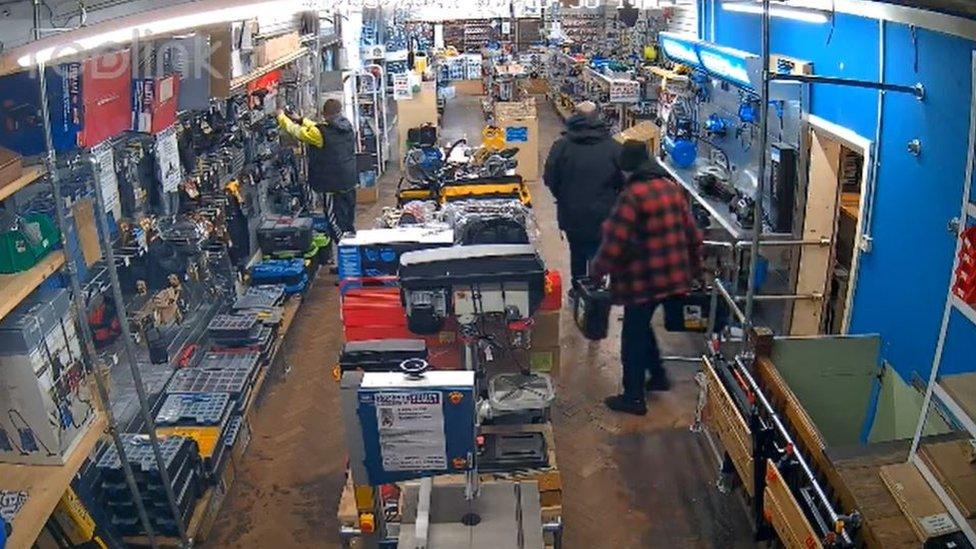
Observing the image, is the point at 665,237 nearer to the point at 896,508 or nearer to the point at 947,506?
the point at 896,508

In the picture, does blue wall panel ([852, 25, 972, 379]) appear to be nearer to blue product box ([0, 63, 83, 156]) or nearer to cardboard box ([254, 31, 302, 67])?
blue product box ([0, 63, 83, 156])

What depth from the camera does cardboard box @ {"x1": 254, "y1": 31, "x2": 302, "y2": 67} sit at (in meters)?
6.88

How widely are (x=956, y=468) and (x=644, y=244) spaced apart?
245cm

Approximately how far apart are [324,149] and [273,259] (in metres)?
1.15

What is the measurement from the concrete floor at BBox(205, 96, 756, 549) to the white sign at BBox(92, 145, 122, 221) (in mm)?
1693

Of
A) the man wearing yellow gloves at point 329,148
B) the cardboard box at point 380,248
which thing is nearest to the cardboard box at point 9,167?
the cardboard box at point 380,248

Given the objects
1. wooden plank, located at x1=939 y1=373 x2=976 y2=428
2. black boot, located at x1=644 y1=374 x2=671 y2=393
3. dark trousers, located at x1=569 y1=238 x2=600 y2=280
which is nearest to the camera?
wooden plank, located at x1=939 y1=373 x2=976 y2=428

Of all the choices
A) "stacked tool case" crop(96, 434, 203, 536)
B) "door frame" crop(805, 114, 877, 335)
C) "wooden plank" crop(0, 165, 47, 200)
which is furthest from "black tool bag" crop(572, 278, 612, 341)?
"wooden plank" crop(0, 165, 47, 200)

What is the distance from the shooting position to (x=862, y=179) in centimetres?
475

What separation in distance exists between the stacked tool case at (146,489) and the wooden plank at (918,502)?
126 inches

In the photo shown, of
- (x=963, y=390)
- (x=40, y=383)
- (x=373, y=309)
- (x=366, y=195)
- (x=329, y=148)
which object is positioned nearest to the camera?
(x=963, y=390)

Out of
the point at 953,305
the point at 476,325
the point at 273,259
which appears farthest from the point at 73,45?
the point at 273,259

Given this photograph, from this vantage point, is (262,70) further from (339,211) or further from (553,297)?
(553,297)

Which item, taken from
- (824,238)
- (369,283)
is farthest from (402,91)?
(824,238)
